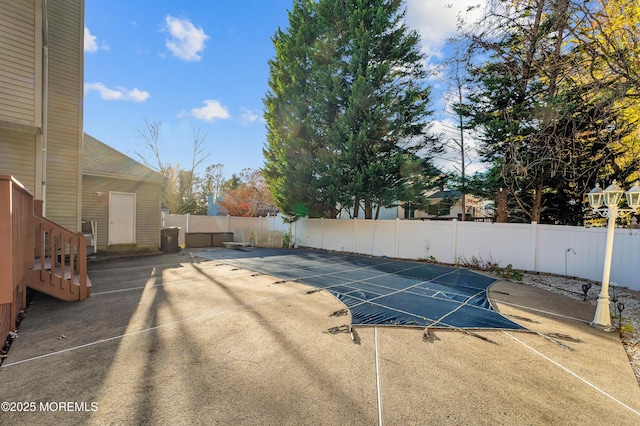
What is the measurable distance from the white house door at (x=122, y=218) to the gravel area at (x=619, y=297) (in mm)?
12392

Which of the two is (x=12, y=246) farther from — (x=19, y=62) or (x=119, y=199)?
(x=119, y=199)

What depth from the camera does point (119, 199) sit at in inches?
387

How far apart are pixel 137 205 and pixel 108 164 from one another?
5.39 feet

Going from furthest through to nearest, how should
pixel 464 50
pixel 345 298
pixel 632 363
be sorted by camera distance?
pixel 464 50
pixel 345 298
pixel 632 363

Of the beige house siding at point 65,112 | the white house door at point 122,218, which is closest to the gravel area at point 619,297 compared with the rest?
the beige house siding at point 65,112

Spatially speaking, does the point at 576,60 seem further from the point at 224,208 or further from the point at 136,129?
the point at 136,129

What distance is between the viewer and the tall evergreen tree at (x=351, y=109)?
11.4 meters

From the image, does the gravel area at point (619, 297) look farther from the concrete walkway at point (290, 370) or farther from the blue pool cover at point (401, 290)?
the blue pool cover at point (401, 290)

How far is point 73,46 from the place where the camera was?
739 centimetres

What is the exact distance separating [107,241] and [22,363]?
7986mm

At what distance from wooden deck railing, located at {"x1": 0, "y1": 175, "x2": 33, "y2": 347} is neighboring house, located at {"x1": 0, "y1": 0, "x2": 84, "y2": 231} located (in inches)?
98.9

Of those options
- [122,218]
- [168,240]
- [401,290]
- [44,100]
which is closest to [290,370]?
[401,290]

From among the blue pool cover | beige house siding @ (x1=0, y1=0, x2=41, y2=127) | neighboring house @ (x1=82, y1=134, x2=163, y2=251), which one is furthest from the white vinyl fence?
beige house siding @ (x1=0, y1=0, x2=41, y2=127)

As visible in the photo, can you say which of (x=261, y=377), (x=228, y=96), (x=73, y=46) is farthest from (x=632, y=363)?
(x=228, y=96)
